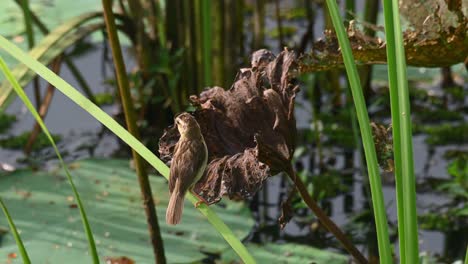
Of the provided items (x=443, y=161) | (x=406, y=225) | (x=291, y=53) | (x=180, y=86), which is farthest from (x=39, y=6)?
(x=406, y=225)

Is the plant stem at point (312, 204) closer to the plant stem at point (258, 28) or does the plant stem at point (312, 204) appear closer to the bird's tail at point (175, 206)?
the bird's tail at point (175, 206)

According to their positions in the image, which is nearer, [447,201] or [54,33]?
[54,33]

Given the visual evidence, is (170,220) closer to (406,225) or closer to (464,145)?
(406,225)

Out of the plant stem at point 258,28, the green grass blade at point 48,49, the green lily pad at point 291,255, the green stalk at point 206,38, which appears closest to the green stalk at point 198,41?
the green stalk at point 206,38

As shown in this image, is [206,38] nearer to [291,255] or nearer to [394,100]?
[291,255]

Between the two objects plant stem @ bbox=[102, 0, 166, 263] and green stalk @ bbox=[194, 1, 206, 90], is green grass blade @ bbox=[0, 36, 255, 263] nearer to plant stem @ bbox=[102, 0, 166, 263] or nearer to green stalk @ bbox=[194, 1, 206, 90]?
plant stem @ bbox=[102, 0, 166, 263]

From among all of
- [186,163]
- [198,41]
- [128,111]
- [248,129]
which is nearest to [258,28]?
[198,41]
